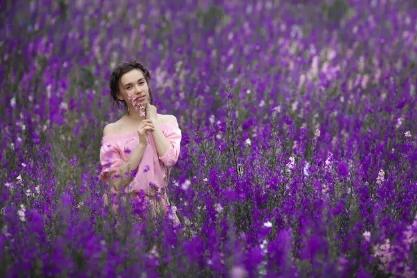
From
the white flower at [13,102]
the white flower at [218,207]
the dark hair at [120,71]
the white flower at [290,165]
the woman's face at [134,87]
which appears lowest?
the white flower at [218,207]

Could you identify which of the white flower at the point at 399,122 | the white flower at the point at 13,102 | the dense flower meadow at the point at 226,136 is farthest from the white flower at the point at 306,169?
the white flower at the point at 13,102

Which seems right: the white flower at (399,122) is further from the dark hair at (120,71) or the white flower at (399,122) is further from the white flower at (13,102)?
the white flower at (13,102)

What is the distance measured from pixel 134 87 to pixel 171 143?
0.35 meters

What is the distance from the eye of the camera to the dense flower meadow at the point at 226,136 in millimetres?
2234

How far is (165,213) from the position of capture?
8.63 feet

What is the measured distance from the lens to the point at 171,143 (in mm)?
2926


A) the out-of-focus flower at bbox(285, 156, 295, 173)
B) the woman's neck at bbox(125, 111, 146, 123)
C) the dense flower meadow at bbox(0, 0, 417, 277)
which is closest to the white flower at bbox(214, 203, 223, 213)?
the dense flower meadow at bbox(0, 0, 417, 277)

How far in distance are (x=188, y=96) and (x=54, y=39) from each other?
1706mm

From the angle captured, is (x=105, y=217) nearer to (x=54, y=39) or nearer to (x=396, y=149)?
(x=396, y=149)

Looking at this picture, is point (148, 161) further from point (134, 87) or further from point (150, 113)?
point (134, 87)

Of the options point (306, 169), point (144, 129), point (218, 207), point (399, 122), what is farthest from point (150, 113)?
point (399, 122)

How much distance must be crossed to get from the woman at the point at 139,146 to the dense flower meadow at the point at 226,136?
141 millimetres

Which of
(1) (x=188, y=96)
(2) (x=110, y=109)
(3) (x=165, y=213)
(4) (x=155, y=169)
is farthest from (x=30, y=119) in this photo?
(3) (x=165, y=213)

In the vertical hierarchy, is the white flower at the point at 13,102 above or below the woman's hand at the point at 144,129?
→ above
